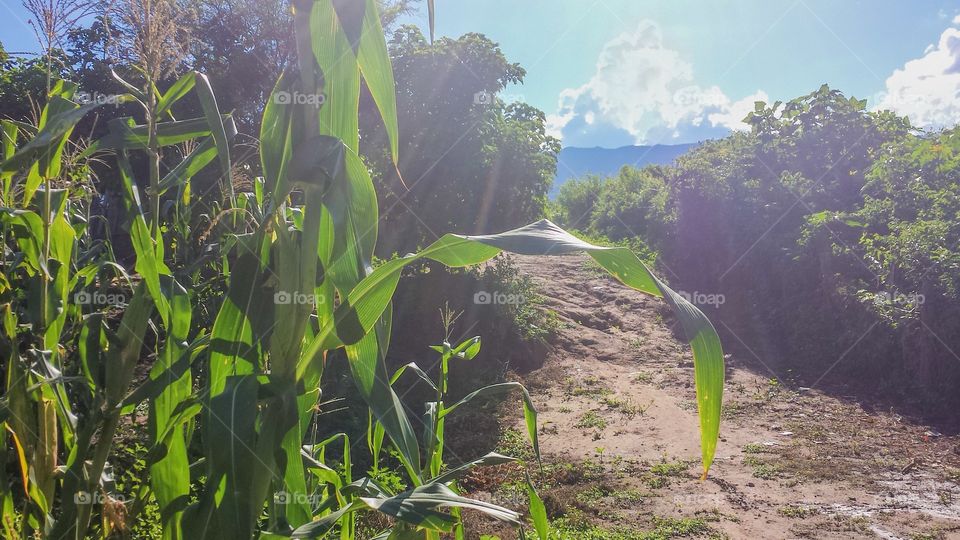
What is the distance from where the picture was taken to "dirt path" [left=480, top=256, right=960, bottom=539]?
3.37 m

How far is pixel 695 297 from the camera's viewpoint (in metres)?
8.05

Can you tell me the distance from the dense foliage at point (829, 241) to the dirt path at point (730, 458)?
31.8 inches

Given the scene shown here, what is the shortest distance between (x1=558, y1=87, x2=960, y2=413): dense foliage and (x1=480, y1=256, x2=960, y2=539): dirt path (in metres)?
0.81

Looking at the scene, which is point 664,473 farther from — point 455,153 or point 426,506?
point 455,153

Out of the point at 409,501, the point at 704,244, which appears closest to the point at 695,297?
the point at 704,244

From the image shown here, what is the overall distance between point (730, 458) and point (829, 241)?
160 inches

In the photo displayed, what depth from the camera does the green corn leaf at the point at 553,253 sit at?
0.84m

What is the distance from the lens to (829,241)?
7.15 m

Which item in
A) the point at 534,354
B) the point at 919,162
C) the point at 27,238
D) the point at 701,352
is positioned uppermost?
the point at 919,162

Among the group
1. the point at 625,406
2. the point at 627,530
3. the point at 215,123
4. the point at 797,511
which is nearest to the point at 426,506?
the point at 215,123

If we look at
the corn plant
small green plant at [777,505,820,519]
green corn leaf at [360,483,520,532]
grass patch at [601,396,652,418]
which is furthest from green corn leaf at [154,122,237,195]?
grass patch at [601,396,652,418]

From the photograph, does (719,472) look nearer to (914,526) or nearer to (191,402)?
(914,526)

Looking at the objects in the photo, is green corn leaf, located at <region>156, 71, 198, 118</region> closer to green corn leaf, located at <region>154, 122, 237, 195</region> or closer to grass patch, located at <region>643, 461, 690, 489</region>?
green corn leaf, located at <region>154, 122, 237, 195</region>

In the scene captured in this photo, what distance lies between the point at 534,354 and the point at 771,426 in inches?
90.7
